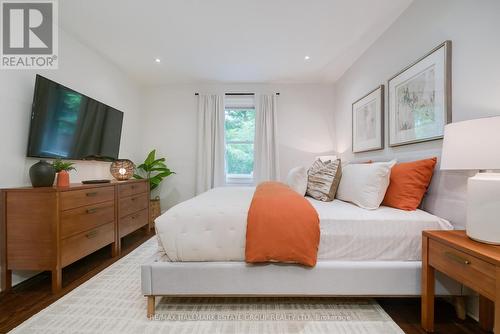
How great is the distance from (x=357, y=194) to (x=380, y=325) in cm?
89

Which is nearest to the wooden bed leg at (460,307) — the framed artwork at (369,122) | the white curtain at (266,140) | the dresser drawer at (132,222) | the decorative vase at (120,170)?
the framed artwork at (369,122)

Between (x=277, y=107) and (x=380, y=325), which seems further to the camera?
(x=277, y=107)

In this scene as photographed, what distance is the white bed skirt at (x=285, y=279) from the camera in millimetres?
1460

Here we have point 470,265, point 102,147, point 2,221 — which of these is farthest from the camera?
point 102,147

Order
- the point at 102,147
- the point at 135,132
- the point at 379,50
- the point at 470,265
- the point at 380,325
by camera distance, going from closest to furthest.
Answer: the point at 470,265 < the point at 380,325 < the point at 379,50 < the point at 102,147 < the point at 135,132

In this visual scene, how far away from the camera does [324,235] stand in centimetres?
150

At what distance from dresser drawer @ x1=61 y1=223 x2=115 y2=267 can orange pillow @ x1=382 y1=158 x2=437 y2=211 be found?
2.68 m

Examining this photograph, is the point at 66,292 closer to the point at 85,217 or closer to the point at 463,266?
the point at 85,217

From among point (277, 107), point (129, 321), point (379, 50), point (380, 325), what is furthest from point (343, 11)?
point (129, 321)

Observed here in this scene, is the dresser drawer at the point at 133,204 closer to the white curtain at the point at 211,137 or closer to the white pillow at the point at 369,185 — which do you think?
the white curtain at the point at 211,137

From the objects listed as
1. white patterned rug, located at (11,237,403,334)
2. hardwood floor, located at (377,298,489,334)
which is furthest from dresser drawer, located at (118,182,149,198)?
hardwood floor, located at (377,298,489,334)

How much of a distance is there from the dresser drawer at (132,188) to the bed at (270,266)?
152 centimetres

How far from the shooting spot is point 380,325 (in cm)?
141

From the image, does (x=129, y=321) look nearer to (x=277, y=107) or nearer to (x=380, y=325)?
(x=380, y=325)
